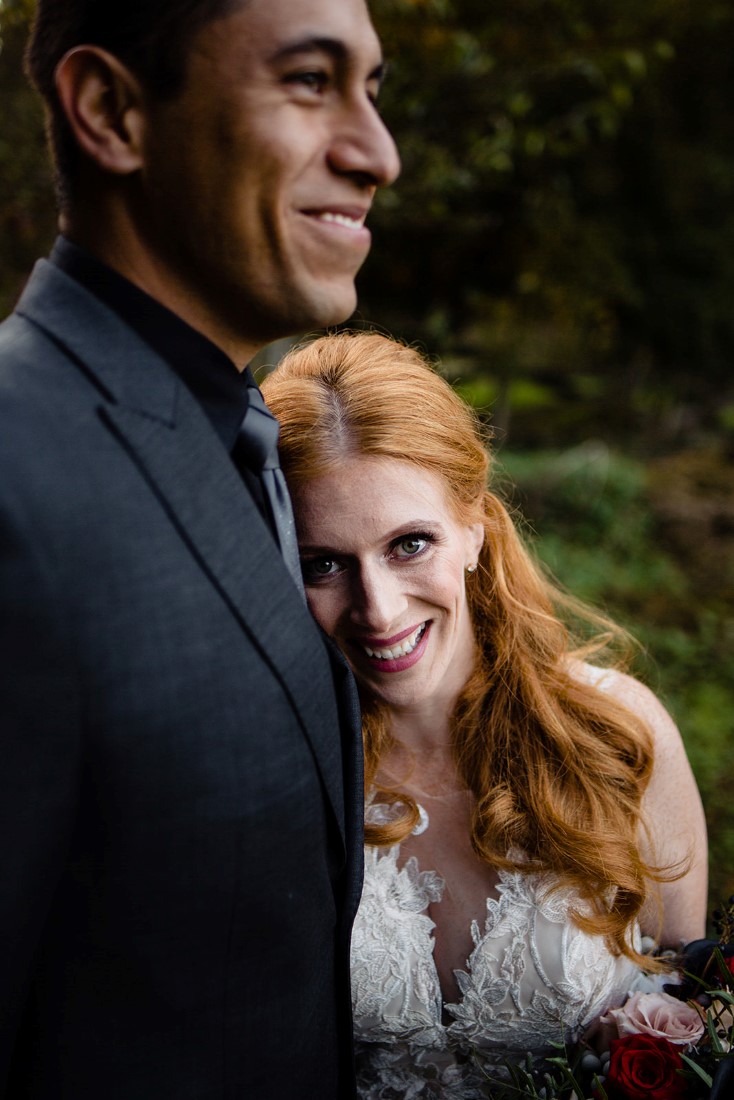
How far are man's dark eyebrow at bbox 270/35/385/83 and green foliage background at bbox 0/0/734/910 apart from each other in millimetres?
2286

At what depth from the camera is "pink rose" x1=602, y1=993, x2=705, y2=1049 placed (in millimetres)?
1732

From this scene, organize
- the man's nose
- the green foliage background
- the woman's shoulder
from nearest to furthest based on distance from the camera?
the man's nose < the woman's shoulder < the green foliage background

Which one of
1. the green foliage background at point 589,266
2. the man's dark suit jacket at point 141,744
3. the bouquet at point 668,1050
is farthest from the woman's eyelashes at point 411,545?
the green foliage background at point 589,266

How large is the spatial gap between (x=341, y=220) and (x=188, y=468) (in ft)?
1.21

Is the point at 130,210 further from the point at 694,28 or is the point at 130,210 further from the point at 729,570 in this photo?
the point at 694,28

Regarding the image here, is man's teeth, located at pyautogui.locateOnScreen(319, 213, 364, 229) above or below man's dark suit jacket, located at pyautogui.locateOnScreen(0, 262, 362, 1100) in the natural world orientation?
above

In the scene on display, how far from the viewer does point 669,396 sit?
12281mm

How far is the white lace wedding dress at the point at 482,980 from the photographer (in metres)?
1.98

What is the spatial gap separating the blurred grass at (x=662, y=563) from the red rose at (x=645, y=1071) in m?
3.28

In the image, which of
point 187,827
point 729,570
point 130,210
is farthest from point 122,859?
point 729,570

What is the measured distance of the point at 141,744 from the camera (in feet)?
3.57

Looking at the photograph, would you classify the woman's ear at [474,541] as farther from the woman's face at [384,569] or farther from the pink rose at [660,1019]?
the pink rose at [660,1019]

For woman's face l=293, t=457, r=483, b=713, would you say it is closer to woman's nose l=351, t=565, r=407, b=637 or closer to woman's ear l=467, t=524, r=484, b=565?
woman's nose l=351, t=565, r=407, b=637

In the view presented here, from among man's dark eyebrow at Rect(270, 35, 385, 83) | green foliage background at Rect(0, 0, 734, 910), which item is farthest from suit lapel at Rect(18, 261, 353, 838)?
green foliage background at Rect(0, 0, 734, 910)
